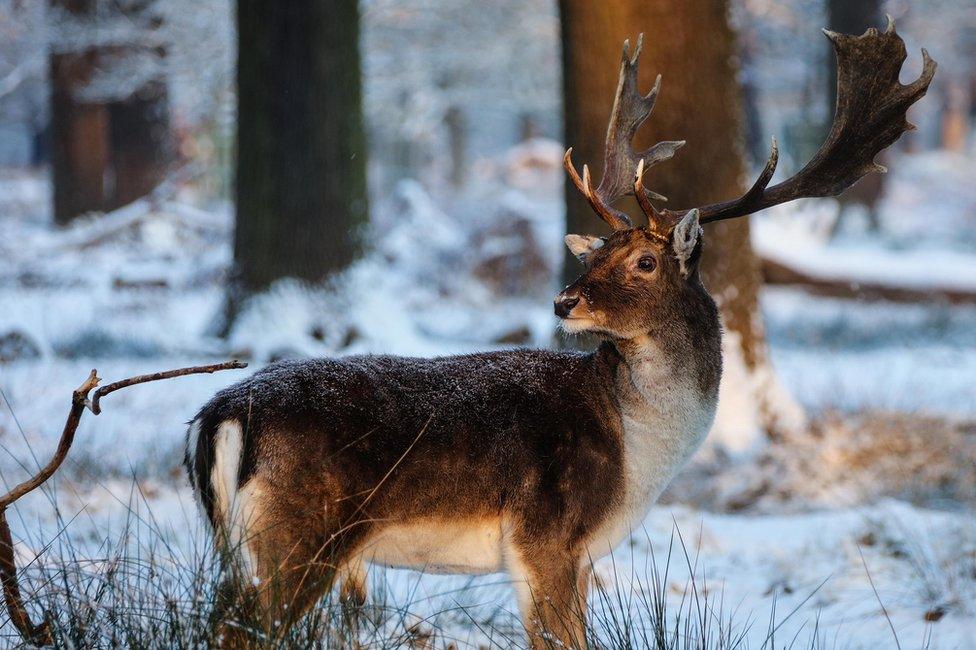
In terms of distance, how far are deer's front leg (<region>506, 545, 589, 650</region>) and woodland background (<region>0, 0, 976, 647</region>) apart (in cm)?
15

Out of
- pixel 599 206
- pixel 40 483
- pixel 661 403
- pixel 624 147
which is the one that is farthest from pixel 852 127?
pixel 40 483

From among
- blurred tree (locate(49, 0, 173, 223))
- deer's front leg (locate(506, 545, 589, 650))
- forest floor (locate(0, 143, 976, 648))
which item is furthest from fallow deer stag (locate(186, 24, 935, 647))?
blurred tree (locate(49, 0, 173, 223))

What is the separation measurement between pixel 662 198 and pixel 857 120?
0.84 metres

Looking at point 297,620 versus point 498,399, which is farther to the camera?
point 498,399

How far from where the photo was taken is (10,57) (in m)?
24.1

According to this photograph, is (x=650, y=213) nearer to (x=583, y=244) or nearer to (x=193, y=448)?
(x=583, y=244)

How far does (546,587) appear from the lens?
388 centimetres

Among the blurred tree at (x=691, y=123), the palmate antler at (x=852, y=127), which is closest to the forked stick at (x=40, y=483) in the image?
the palmate antler at (x=852, y=127)

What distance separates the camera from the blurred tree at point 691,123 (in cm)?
741

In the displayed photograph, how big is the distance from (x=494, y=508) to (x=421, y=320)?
29.4 feet

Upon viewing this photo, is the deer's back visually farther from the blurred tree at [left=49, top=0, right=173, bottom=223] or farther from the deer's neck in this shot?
the blurred tree at [left=49, top=0, right=173, bottom=223]

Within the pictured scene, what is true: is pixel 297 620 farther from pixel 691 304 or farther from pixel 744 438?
pixel 744 438

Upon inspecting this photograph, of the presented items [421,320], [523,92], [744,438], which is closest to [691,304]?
[744,438]

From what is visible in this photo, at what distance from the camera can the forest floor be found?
15.0 feet
